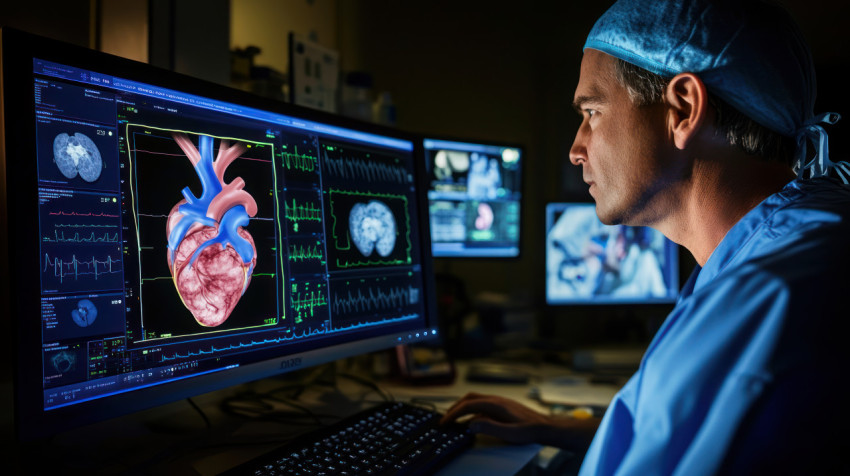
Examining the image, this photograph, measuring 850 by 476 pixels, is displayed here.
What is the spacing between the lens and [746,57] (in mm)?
848

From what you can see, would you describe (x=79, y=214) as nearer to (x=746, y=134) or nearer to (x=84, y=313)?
(x=84, y=313)

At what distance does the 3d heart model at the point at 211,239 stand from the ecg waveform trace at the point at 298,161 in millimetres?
94

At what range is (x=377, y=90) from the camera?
2197 millimetres

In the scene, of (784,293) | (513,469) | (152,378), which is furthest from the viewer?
(513,469)

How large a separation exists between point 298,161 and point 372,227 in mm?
235

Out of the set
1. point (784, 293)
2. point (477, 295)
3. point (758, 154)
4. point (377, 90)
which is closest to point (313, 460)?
point (784, 293)

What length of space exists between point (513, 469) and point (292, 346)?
0.43m

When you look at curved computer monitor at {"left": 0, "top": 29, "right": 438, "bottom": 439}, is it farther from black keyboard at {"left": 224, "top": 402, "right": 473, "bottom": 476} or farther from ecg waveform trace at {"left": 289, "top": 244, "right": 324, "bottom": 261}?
black keyboard at {"left": 224, "top": 402, "right": 473, "bottom": 476}

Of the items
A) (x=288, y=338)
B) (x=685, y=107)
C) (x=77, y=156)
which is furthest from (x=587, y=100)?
(x=77, y=156)

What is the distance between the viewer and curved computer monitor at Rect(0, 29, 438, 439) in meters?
0.70

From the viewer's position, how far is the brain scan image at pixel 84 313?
73 centimetres

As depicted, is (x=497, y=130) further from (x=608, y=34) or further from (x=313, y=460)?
(x=313, y=460)

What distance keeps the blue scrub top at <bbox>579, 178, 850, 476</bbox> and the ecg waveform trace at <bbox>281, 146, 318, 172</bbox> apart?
69cm

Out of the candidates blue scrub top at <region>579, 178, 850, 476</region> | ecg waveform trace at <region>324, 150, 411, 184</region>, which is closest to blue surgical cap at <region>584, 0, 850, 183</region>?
blue scrub top at <region>579, 178, 850, 476</region>
